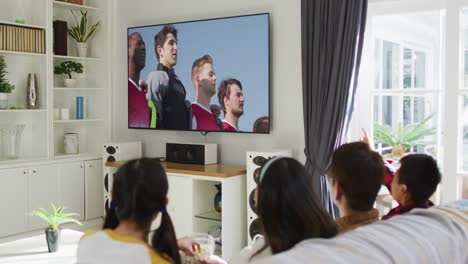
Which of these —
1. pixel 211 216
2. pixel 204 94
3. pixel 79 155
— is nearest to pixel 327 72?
pixel 204 94

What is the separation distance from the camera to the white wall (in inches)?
188

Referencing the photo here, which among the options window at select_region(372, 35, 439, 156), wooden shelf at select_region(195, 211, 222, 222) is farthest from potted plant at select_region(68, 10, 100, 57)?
window at select_region(372, 35, 439, 156)

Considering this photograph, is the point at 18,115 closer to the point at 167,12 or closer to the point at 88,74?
the point at 88,74

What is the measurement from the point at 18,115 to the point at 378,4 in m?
3.55

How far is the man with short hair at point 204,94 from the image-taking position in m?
5.15

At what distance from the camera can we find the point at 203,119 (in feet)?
17.2

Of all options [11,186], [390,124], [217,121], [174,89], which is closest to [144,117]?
[174,89]

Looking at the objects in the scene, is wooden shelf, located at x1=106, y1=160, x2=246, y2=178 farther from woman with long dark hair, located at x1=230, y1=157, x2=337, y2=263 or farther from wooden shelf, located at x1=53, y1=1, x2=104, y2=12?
woman with long dark hair, located at x1=230, y1=157, x2=337, y2=263

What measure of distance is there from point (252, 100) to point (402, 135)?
4.24 feet

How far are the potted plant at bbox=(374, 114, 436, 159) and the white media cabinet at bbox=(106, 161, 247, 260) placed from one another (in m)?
1.15

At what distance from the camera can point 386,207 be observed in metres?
4.16

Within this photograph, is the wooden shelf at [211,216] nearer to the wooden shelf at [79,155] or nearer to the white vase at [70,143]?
the wooden shelf at [79,155]

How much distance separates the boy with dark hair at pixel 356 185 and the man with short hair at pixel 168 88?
11.0ft

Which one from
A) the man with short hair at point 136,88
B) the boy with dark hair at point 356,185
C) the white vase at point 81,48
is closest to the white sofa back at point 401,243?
the boy with dark hair at point 356,185
